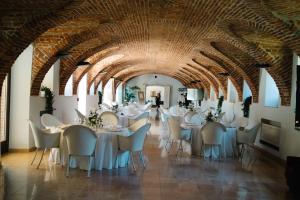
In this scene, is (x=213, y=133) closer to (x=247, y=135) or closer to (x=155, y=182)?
(x=247, y=135)

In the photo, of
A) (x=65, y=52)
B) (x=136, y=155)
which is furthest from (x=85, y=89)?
(x=136, y=155)

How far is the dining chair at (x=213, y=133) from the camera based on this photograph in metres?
8.36

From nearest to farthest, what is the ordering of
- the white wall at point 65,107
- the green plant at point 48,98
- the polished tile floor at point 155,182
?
the polished tile floor at point 155,182 → the green plant at point 48,98 → the white wall at point 65,107

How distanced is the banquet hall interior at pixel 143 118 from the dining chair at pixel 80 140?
0.02 metres

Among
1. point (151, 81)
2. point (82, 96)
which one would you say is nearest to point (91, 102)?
point (82, 96)

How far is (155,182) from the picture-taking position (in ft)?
20.3

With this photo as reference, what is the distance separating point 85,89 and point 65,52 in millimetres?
7209

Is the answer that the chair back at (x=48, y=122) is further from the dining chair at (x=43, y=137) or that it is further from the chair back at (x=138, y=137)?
the chair back at (x=138, y=137)

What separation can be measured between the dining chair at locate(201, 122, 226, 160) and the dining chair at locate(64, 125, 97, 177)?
9.64 feet

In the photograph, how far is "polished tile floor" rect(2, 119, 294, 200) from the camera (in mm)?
5418

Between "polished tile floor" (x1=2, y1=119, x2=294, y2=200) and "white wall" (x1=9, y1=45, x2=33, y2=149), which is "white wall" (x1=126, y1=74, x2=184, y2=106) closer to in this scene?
"white wall" (x1=9, y1=45, x2=33, y2=149)

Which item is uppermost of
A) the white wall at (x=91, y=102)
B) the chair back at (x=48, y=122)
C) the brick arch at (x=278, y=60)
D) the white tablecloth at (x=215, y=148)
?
the brick arch at (x=278, y=60)

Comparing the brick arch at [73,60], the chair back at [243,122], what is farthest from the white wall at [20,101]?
the chair back at [243,122]

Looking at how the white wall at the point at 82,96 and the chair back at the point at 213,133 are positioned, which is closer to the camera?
the chair back at the point at 213,133
